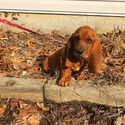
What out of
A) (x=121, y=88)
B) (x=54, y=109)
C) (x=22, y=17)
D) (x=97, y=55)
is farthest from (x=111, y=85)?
(x=22, y=17)

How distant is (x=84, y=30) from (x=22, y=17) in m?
2.54

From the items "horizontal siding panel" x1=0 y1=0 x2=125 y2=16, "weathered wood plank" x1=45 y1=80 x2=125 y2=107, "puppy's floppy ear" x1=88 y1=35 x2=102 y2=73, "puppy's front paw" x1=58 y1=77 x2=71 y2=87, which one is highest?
"horizontal siding panel" x1=0 y1=0 x2=125 y2=16

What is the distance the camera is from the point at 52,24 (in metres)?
6.20

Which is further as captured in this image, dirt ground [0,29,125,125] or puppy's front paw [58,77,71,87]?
puppy's front paw [58,77,71,87]

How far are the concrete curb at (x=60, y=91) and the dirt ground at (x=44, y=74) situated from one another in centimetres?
8

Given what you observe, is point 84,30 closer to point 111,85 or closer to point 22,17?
point 111,85

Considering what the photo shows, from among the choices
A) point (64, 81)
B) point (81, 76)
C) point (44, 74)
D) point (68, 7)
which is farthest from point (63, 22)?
point (64, 81)

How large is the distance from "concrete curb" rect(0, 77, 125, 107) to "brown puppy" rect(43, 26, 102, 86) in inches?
5.0

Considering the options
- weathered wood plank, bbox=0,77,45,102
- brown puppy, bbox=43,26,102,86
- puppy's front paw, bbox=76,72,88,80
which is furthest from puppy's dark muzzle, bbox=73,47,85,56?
weathered wood plank, bbox=0,77,45,102

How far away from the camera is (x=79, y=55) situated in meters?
3.91

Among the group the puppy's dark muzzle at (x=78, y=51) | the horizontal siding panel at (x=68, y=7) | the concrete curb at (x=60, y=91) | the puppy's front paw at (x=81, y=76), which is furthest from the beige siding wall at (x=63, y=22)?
the puppy's dark muzzle at (x=78, y=51)

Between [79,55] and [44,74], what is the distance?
974 mm

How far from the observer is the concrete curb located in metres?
4.20

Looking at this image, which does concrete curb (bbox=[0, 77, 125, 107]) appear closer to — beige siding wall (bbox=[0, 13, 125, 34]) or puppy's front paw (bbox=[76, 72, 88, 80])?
puppy's front paw (bbox=[76, 72, 88, 80])
